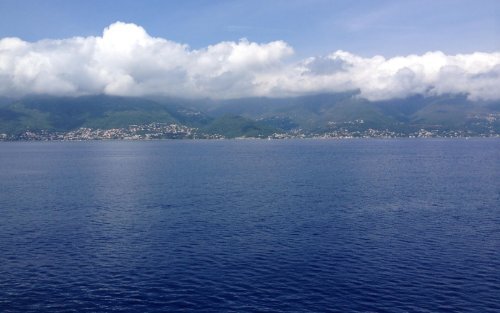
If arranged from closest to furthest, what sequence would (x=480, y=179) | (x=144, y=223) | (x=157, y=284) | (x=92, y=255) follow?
(x=157, y=284) < (x=92, y=255) < (x=144, y=223) < (x=480, y=179)

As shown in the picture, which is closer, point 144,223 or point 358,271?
point 358,271

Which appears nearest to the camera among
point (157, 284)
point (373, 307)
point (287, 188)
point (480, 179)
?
point (373, 307)

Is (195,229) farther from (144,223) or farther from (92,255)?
(92,255)

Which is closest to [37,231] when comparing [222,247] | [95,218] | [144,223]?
[95,218]

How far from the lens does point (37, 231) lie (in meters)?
98.3

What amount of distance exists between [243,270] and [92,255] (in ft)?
94.1

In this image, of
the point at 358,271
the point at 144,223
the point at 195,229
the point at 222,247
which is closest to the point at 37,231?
the point at 144,223

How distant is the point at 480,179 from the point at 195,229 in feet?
450

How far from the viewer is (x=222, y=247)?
86.2 metres

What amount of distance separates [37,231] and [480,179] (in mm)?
166559

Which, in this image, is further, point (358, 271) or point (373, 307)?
point (358, 271)

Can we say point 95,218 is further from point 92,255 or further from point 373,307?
point 373,307

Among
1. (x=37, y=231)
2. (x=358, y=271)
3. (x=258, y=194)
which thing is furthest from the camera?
(x=258, y=194)

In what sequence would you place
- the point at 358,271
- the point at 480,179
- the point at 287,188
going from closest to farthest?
the point at 358,271 < the point at 287,188 < the point at 480,179
